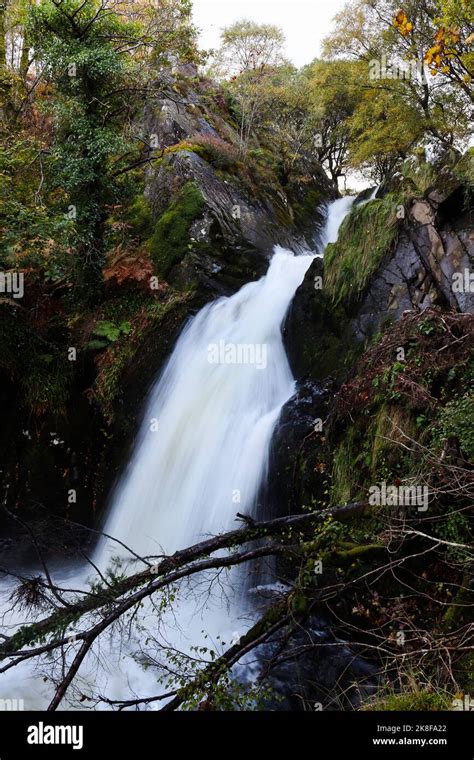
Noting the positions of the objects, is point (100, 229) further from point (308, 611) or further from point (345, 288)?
point (308, 611)

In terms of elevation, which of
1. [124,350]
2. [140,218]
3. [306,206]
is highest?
[306,206]

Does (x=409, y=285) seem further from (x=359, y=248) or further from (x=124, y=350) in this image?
(x=124, y=350)

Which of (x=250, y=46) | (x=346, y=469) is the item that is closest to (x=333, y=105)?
(x=250, y=46)

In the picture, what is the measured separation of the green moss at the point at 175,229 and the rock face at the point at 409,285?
12.0 feet

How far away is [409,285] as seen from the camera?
20.3 feet

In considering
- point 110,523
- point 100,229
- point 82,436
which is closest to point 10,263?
point 100,229

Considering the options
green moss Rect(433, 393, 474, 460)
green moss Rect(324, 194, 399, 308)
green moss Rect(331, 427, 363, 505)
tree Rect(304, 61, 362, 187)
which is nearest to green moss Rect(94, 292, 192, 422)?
green moss Rect(324, 194, 399, 308)

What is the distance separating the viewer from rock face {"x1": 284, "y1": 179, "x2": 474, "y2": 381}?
5.75 metres

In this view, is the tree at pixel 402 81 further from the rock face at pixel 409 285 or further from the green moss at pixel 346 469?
the green moss at pixel 346 469

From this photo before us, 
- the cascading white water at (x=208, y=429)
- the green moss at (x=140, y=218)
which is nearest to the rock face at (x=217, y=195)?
the green moss at (x=140, y=218)

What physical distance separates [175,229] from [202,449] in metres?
5.17

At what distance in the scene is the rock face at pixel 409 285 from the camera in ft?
18.9

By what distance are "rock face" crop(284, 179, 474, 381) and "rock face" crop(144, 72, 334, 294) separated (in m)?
3.04

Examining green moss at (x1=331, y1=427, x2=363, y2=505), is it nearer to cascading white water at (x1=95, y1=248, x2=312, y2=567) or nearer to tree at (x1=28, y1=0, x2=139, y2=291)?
cascading white water at (x1=95, y1=248, x2=312, y2=567)
